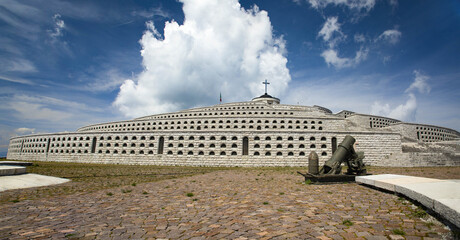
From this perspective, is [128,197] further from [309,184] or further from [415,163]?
[415,163]

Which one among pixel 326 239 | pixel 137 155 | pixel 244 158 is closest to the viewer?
pixel 326 239

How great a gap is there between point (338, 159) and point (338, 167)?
1.50 ft

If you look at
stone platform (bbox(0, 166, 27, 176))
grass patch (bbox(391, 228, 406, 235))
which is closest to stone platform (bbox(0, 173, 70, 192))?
stone platform (bbox(0, 166, 27, 176))

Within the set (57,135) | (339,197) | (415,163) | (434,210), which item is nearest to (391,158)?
(415,163)

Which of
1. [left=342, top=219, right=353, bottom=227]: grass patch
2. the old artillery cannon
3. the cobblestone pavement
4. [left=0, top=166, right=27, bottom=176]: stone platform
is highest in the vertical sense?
the old artillery cannon

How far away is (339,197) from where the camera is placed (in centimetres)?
740

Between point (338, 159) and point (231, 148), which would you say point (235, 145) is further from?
point (338, 159)

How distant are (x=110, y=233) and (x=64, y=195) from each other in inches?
204

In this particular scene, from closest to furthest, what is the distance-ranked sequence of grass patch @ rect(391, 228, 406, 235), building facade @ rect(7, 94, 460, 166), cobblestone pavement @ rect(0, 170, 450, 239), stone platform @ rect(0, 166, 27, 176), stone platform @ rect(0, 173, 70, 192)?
grass patch @ rect(391, 228, 406, 235)
cobblestone pavement @ rect(0, 170, 450, 239)
stone platform @ rect(0, 173, 70, 192)
stone platform @ rect(0, 166, 27, 176)
building facade @ rect(7, 94, 460, 166)

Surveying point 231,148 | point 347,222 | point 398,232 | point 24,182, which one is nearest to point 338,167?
point 347,222

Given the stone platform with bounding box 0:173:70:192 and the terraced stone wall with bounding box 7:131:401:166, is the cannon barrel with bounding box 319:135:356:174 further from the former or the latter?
the terraced stone wall with bounding box 7:131:401:166

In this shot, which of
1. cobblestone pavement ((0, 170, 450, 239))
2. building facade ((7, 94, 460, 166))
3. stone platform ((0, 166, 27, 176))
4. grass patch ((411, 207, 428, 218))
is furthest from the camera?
building facade ((7, 94, 460, 166))

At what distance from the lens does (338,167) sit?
35.4ft

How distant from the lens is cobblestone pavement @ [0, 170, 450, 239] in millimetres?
4230
